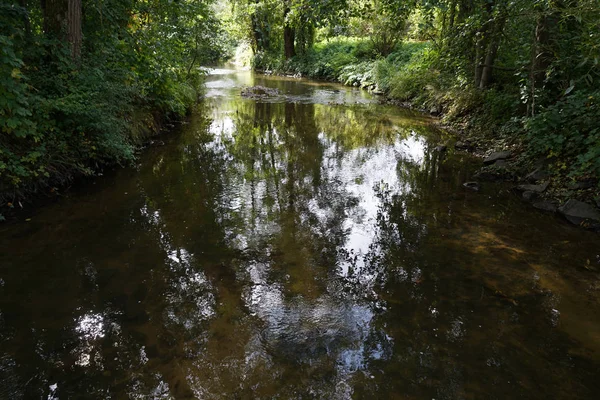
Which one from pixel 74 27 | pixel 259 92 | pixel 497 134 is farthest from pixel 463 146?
pixel 259 92

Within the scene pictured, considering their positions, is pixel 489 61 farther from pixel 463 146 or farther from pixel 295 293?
pixel 295 293

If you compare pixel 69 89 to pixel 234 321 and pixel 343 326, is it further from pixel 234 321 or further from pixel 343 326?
pixel 343 326

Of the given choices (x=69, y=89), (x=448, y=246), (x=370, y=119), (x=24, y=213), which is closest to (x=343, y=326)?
(x=448, y=246)

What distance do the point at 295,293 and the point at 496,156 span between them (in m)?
5.86

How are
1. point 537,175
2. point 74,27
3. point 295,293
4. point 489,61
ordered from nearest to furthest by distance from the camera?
point 295,293
point 74,27
point 537,175
point 489,61

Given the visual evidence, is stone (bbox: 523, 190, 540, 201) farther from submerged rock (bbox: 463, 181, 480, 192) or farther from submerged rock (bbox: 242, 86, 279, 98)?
submerged rock (bbox: 242, 86, 279, 98)

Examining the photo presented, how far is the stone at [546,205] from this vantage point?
19.4ft

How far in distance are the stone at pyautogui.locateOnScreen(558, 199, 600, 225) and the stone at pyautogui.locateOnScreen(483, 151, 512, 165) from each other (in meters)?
2.16

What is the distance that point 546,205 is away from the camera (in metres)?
6.00

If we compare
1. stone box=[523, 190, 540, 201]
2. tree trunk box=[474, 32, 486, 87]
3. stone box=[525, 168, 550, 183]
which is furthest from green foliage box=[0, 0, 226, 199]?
tree trunk box=[474, 32, 486, 87]

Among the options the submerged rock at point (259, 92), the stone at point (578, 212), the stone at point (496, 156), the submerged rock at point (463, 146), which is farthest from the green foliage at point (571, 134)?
the submerged rock at point (259, 92)

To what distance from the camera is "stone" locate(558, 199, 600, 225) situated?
214 inches

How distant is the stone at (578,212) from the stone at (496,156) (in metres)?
2.16

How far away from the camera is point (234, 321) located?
11.7 feet
